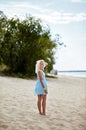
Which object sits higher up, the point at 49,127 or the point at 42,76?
the point at 42,76

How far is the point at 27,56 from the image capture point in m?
31.4

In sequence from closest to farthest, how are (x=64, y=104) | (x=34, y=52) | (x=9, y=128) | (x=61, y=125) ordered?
(x=9, y=128) → (x=61, y=125) → (x=64, y=104) → (x=34, y=52)

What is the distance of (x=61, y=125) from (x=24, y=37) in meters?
23.5

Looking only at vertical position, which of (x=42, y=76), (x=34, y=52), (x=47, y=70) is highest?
(x=42, y=76)

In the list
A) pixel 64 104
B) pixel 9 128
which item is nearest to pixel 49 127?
pixel 9 128

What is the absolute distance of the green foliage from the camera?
31.3m

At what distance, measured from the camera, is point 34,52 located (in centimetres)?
3130

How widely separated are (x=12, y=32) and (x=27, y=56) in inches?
105

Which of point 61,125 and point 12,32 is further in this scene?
point 12,32

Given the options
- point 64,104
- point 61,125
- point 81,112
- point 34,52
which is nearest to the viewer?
point 61,125

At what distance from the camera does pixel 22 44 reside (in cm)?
3173

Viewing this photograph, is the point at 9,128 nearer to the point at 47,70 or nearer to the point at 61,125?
the point at 61,125

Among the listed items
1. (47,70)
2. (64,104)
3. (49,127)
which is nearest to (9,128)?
(49,127)

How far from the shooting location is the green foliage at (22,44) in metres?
31.3
